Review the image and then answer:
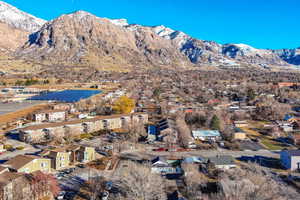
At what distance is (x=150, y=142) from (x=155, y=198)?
1226 centimetres

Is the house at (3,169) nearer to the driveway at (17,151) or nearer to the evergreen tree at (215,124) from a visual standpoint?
the driveway at (17,151)

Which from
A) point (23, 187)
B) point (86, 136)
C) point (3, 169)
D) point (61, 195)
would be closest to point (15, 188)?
point (23, 187)

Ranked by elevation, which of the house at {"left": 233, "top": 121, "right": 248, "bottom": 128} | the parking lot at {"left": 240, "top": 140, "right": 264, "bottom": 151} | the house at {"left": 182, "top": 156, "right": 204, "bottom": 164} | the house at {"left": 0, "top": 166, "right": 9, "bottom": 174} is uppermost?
the house at {"left": 233, "top": 121, "right": 248, "bottom": 128}

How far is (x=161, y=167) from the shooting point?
59.2 ft

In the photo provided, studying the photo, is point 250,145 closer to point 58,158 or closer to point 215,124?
point 215,124

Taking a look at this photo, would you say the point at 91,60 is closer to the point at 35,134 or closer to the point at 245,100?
the point at 245,100

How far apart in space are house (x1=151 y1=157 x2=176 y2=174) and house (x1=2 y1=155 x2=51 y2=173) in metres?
7.77

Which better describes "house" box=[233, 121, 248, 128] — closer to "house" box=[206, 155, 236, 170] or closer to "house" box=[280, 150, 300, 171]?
"house" box=[280, 150, 300, 171]

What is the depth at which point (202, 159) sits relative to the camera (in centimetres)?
1961

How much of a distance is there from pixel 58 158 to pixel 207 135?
15521 millimetres

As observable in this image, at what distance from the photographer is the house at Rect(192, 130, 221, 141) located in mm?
26084

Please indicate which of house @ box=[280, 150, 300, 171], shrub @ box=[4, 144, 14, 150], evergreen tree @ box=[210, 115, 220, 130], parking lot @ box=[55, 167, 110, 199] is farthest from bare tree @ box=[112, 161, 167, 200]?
evergreen tree @ box=[210, 115, 220, 130]

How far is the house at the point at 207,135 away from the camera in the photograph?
85.6 ft

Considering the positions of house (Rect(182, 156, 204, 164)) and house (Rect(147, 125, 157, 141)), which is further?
house (Rect(147, 125, 157, 141))
